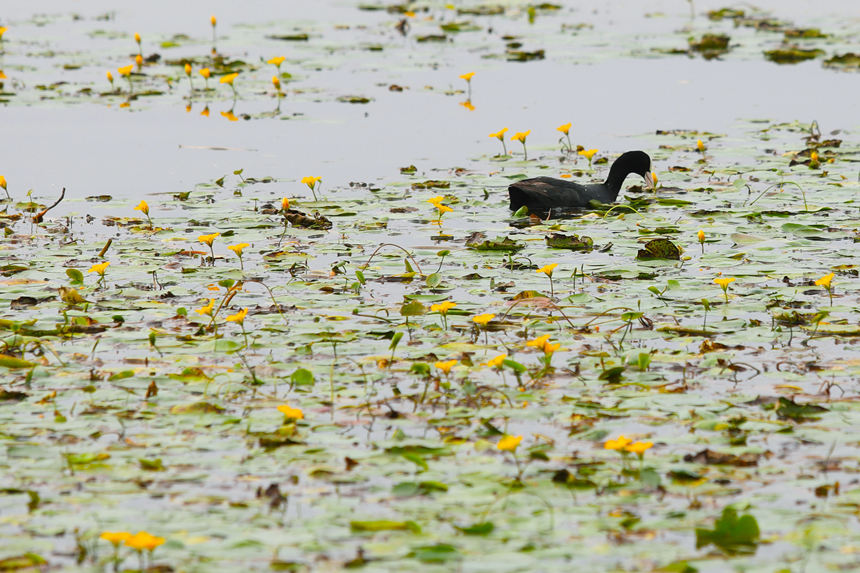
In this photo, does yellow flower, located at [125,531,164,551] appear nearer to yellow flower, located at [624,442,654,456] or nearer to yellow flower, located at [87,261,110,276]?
yellow flower, located at [624,442,654,456]

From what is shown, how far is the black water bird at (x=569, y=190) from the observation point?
32.3 feet

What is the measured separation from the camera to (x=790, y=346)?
6418mm

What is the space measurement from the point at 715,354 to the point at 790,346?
446 millimetres

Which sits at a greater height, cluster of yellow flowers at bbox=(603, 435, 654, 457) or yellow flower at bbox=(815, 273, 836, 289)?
yellow flower at bbox=(815, 273, 836, 289)

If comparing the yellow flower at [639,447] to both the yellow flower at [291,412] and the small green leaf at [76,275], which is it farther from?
the small green leaf at [76,275]

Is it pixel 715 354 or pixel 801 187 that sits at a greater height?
pixel 801 187

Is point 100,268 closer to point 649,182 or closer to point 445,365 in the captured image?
point 445,365

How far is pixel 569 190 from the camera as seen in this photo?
1012 cm

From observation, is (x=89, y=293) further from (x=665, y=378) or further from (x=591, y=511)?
(x=591, y=511)

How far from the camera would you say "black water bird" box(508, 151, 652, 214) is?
9.86m

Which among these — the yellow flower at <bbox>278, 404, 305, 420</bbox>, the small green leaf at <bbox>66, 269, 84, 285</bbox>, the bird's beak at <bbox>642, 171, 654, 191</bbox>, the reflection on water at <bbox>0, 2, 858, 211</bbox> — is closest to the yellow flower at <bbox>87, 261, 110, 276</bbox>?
the small green leaf at <bbox>66, 269, 84, 285</bbox>

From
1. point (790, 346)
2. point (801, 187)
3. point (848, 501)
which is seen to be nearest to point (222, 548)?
point (848, 501)

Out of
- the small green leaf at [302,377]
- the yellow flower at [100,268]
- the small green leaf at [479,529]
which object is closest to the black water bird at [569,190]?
the yellow flower at [100,268]

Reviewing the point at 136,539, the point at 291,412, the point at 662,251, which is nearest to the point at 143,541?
the point at 136,539
